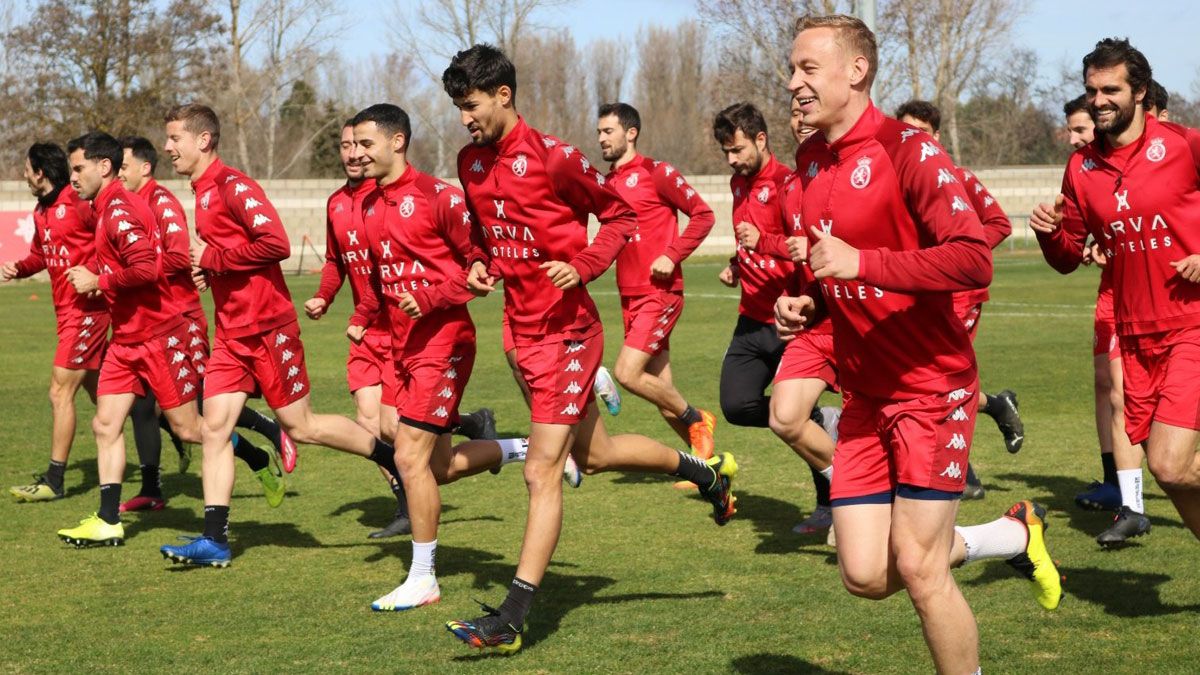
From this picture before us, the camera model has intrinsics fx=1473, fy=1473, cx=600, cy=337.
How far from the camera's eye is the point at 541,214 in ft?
20.8

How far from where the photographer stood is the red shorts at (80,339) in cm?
1007

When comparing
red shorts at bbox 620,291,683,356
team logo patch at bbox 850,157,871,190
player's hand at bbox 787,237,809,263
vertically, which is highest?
team logo patch at bbox 850,157,871,190

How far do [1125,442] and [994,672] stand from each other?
9.10 ft

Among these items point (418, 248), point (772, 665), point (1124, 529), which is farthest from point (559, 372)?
point (1124, 529)

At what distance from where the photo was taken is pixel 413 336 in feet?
23.1

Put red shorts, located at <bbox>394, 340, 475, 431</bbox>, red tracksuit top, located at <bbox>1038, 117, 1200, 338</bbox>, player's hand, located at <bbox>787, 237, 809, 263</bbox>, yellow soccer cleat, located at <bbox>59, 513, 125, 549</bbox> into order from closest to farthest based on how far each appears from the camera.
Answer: player's hand, located at <bbox>787, 237, 809, 263</bbox> < red tracksuit top, located at <bbox>1038, 117, 1200, 338</bbox> < red shorts, located at <bbox>394, 340, 475, 431</bbox> < yellow soccer cleat, located at <bbox>59, 513, 125, 549</bbox>

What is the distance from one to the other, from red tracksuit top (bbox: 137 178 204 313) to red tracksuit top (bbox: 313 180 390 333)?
0.79 meters

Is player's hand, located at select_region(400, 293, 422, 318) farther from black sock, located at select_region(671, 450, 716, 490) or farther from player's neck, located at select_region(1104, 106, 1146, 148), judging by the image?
player's neck, located at select_region(1104, 106, 1146, 148)

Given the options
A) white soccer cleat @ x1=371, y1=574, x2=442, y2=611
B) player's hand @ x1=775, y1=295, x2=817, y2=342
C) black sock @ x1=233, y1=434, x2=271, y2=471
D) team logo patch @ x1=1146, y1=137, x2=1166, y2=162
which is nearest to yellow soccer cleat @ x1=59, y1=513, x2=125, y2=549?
black sock @ x1=233, y1=434, x2=271, y2=471

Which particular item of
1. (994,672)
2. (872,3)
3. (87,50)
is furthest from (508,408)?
(87,50)

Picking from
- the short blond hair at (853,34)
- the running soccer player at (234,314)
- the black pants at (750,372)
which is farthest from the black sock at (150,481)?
the short blond hair at (853,34)

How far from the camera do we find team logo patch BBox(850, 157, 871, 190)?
4.67 metres

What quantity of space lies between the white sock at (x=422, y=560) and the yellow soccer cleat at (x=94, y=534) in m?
2.47

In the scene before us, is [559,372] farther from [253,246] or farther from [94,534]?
[94,534]
